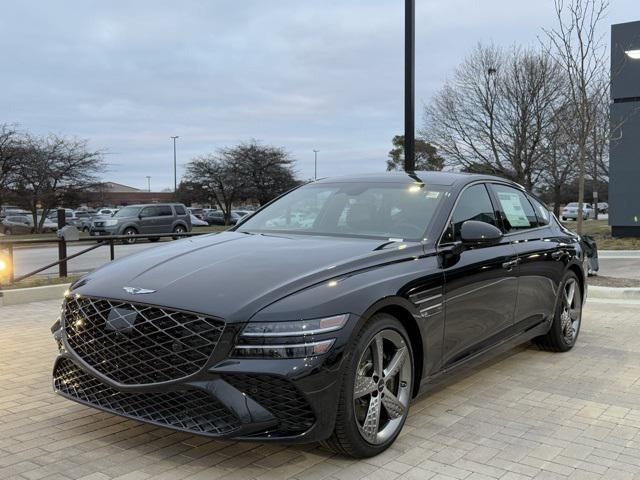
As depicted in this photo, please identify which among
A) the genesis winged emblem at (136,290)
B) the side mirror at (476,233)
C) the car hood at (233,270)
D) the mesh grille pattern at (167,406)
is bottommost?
the mesh grille pattern at (167,406)

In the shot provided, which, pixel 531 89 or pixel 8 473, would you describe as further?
pixel 531 89

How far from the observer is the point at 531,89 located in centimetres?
2450

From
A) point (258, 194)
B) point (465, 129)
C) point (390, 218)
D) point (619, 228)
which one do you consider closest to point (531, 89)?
point (465, 129)

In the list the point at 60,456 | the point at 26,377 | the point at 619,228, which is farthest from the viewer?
the point at 619,228

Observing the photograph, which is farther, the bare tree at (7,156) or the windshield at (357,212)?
the bare tree at (7,156)

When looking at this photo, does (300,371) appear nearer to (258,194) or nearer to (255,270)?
(255,270)

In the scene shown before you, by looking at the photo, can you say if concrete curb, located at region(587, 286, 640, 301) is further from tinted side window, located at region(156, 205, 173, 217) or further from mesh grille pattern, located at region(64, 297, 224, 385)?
tinted side window, located at region(156, 205, 173, 217)

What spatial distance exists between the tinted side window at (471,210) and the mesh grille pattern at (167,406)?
2053 millimetres

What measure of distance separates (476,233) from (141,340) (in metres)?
2.33

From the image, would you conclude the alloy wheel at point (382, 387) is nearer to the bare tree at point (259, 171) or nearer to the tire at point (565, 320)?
the tire at point (565, 320)

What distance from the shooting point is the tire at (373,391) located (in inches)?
129

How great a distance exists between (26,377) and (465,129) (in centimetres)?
2291

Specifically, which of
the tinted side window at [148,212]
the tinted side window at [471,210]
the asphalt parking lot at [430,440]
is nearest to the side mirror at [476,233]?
the tinted side window at [471,210]

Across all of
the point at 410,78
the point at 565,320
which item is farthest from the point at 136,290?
the point at 410,78
